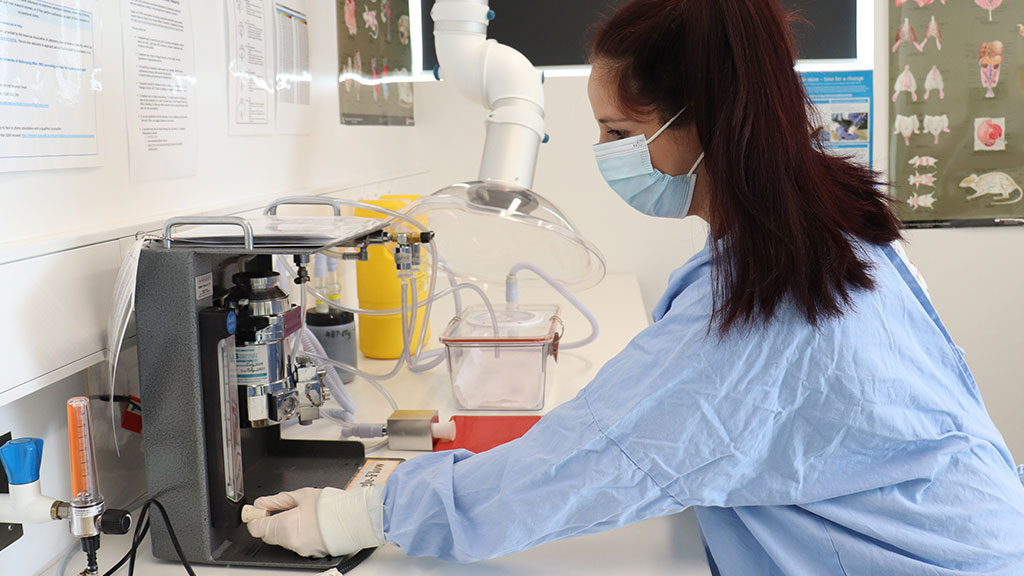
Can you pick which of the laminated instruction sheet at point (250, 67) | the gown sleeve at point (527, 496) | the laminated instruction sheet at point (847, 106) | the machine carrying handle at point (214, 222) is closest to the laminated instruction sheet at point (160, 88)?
the laminated instruction sheet at point (250, 67)

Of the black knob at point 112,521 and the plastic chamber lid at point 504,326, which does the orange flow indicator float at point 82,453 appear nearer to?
the black knob at point 112,521

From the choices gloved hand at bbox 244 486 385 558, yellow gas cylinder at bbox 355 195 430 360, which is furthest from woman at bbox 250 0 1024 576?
yellow gas cylinder at bbox 355 195 430 360

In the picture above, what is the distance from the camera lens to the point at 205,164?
142cm

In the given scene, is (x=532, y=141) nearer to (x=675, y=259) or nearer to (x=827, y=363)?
(x=827, y=363)

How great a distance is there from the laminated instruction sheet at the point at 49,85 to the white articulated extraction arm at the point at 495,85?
70 centimetres

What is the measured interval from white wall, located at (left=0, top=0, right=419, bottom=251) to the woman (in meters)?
0.59

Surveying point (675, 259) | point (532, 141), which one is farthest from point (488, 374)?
point (675, 259)

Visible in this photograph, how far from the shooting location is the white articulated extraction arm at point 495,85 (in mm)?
1629

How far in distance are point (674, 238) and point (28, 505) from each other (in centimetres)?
231

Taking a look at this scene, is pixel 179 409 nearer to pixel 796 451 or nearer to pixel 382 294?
pixel 796 451

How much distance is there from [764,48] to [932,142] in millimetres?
2219

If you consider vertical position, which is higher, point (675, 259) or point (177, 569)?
point (675, 259)

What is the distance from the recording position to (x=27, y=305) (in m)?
0.93

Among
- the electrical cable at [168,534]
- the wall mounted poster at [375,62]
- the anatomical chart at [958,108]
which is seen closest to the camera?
the electrical cable at [168,534]
